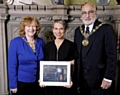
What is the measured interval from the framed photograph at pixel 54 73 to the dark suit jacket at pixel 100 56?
0.54 ft

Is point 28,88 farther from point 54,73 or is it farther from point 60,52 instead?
point 60,52

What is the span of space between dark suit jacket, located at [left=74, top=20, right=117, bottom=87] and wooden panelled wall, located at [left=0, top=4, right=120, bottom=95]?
29.3 inches

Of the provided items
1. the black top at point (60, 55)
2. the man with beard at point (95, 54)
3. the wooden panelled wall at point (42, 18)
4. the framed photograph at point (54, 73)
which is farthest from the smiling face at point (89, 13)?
the wooden panelled wall at point (42, 18)

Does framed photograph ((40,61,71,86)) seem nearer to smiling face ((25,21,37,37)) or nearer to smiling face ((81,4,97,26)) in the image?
smiling face ((25,21,37,37))

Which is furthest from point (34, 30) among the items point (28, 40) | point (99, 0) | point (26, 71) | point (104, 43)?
point (99, 0)

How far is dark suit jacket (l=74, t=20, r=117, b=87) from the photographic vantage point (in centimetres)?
164

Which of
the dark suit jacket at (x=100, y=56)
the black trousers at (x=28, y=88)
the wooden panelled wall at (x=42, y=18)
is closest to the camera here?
the dark suit jacket at (x=100, y=56)

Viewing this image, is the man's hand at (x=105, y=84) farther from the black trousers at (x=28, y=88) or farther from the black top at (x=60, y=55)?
the black trousers at (x=28, y=88)

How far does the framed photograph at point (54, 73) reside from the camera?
65.1 inches

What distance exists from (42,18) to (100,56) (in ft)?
3.52

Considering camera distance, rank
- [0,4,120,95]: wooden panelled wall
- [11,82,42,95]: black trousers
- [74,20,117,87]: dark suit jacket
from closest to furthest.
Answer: [74,20,117,87]: dark suit jacket → [11,82,42,95]: black trousers → [0,4,120,95]: wooden panelled wall

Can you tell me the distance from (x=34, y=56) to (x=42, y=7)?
91cm

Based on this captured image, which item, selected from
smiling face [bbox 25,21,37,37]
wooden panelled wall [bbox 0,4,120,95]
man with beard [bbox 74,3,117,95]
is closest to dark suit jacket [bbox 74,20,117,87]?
man with beard [bbox 74,3,117,95]

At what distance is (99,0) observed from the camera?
254cm
